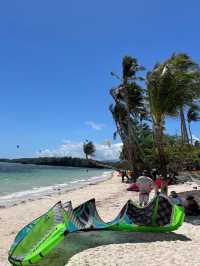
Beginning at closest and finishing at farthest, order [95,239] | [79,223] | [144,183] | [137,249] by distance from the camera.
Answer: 1. [137,249]
2. [95,239]
3. [79,223]
4. [144,183]

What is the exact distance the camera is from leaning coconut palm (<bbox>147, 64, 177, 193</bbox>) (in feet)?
44.0

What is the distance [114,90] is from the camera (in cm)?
2734

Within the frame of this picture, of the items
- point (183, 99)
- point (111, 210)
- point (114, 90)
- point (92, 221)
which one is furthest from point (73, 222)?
point (114, 90)

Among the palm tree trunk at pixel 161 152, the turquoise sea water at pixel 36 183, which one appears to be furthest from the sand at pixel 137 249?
the turquoise sea water at pixel 36 183

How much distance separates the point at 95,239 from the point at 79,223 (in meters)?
0.49

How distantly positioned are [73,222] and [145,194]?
4.23 meters

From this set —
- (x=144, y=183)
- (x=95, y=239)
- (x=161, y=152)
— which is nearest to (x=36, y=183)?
(x=161, y=152)

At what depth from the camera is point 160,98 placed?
534 inches

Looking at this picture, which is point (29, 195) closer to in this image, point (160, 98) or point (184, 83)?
point (160, 98)

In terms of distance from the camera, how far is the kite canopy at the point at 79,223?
21.6 feet

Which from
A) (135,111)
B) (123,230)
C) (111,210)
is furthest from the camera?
(135,111)

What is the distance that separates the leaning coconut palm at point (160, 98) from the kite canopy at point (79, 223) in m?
4.97

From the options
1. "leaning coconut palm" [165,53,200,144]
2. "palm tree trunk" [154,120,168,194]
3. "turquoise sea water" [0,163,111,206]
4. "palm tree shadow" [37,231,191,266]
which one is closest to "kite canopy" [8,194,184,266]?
"palm tree shadow" [37,231,191,266]

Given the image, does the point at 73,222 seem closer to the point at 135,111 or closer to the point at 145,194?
the point at 145,194
